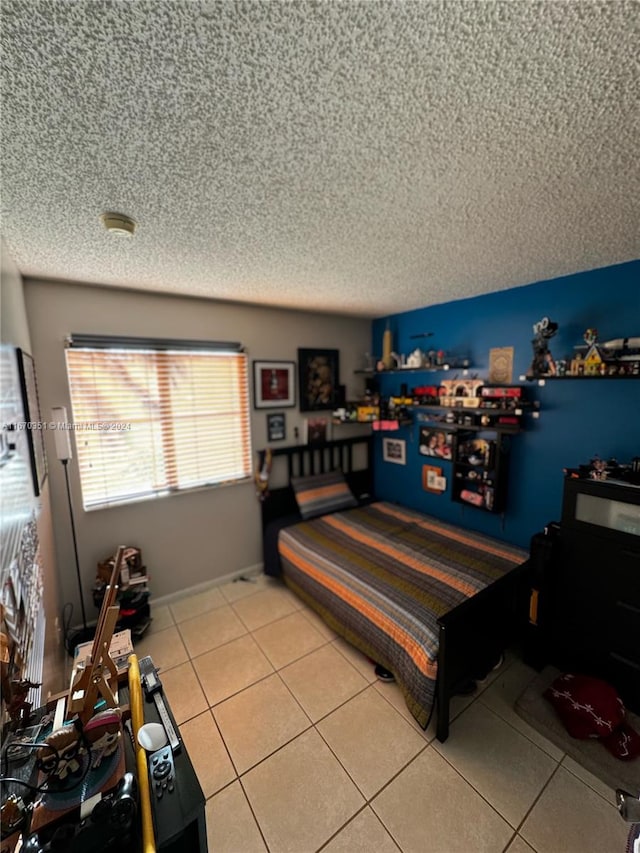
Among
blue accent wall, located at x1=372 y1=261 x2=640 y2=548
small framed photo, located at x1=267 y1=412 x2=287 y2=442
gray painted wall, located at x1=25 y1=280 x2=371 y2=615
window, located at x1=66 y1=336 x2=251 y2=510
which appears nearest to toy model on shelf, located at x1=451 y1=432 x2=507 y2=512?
blue accent wall, located at x1=372 y1=261 x2=640 y2=548

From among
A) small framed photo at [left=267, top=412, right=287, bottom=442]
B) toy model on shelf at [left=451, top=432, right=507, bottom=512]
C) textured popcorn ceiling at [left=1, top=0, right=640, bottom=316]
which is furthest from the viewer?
small framed photo at [left=267, top=412, right=287, bottom=442]

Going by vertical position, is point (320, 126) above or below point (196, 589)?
above

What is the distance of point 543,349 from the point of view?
86.9 inches

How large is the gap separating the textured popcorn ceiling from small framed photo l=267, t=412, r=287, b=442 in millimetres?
1677

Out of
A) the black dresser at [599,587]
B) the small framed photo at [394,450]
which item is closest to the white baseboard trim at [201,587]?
the small framed photo at [394,450]

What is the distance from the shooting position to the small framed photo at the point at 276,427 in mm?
3150

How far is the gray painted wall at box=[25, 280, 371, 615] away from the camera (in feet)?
7.22

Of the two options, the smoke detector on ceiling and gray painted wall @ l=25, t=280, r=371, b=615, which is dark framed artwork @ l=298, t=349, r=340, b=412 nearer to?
gray painted wall @ l=25, t=280, r=371, b=615

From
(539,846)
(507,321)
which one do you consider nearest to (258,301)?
(507,321)

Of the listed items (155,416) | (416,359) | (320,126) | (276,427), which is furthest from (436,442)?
(320,126)

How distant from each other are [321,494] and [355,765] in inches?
77.5

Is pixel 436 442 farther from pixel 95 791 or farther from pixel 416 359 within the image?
pixel 95 791

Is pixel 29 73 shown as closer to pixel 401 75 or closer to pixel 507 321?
pixel 401 75

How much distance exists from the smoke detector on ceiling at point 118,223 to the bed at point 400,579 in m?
2.19
